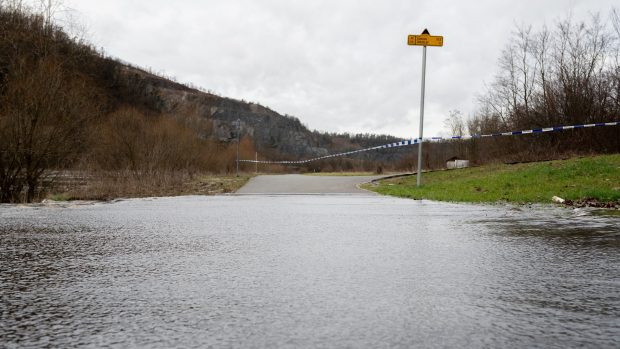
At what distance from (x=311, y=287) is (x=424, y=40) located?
625 inches

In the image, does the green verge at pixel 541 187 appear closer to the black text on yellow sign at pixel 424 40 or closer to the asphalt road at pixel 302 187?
the asphalt road at pixel 302 187

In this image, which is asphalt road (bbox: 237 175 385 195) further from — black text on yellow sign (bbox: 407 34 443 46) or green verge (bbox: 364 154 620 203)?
black text on yellow sign (bbox: 407 34 443 46)

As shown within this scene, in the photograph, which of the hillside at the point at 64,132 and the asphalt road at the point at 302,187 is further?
the asphalt road at the point at 302,187

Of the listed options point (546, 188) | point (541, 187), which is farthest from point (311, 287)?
point (541, 187)

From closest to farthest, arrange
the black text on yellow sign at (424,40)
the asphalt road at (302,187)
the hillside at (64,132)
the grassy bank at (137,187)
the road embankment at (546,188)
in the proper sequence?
1. the road embankment at (546,188)
2. the hillside at (64,132)
3. the grassy bank at (137,187)
4. the black text on yellow sign at (424,40)
5. the asphalt road at (302,187)

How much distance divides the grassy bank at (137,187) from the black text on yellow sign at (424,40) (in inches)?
346

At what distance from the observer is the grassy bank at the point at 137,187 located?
17484 mm

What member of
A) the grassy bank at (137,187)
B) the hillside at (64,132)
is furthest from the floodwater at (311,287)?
the grassy bank at (137,187)

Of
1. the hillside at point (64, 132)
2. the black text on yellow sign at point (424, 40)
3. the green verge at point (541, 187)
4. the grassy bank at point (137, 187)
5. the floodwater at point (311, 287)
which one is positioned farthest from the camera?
the black text on yellow sign at point (424, 40)

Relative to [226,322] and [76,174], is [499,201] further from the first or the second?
[76,174]

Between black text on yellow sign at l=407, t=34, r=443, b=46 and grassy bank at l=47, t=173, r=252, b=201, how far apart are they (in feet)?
28.9

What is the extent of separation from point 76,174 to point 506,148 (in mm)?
25775

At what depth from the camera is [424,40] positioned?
702 inches

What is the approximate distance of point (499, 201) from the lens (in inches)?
494
